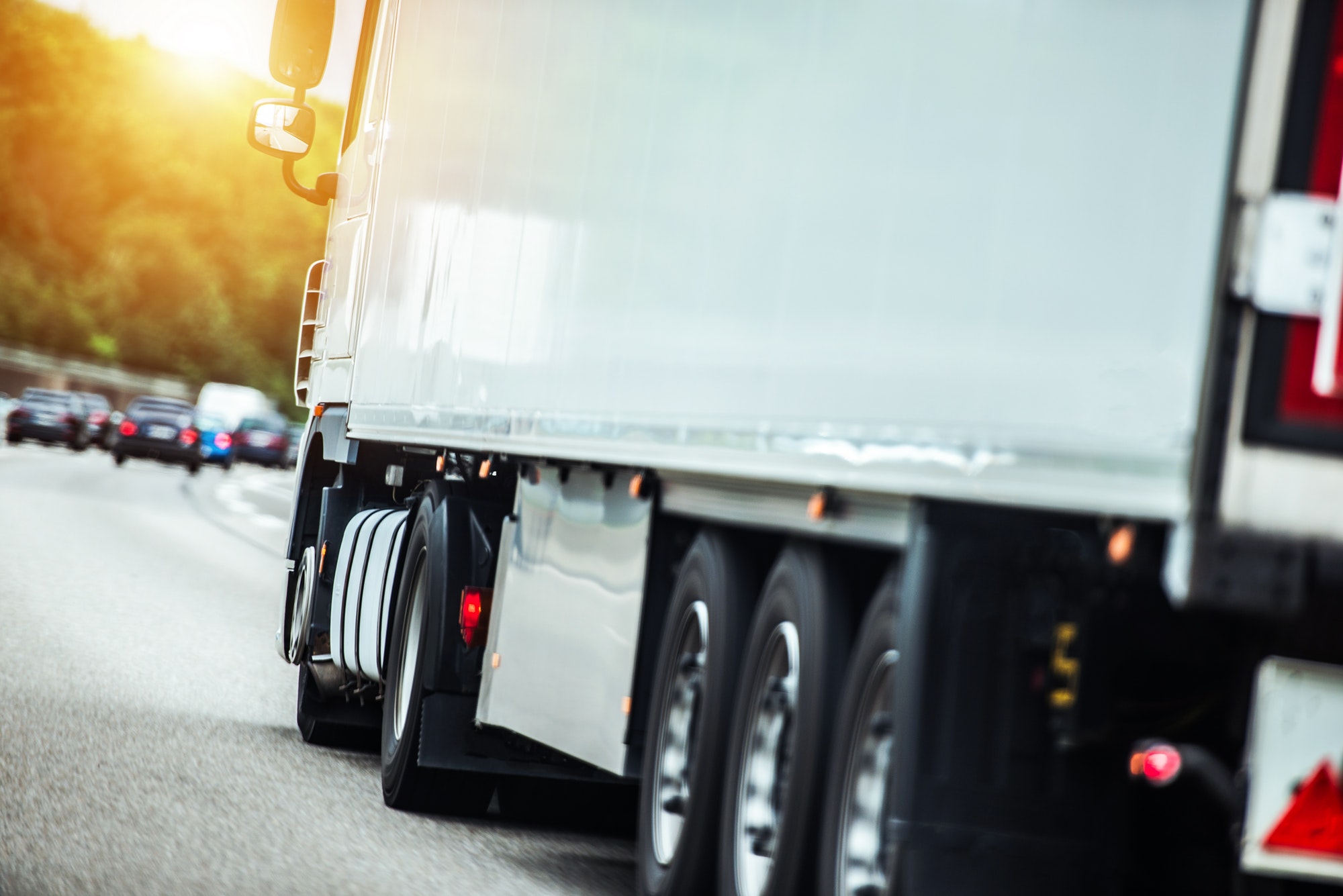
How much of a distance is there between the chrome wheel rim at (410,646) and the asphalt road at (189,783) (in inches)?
15.3

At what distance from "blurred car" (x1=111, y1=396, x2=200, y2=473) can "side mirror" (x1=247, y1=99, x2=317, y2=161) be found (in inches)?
1576

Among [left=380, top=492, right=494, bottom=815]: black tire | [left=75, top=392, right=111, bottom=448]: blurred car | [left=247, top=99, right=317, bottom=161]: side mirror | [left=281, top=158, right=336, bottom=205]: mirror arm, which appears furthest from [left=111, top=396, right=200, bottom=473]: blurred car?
[left=380, top=492, right=494, bottom=815]: black tire

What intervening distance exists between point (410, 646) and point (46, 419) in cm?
4928

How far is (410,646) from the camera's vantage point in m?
8.84

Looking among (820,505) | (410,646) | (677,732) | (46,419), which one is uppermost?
(820,505)

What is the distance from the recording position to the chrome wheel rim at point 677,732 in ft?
19.5

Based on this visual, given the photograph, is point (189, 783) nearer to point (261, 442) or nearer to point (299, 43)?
point (299, 43)

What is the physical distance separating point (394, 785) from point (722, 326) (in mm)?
3534

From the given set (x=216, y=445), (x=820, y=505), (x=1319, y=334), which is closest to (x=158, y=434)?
(x=216, y=445)

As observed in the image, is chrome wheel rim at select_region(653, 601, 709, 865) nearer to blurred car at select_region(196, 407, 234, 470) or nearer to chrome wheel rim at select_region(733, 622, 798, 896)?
chrome wheel rim at select_region(733, 622, 798, 896)

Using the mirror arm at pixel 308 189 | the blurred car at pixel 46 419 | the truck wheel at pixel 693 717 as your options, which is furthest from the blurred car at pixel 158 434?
the truck wheel at pixel 693 717

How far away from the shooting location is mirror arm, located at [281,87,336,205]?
1113cm

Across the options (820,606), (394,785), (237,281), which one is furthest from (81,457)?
(237,281)

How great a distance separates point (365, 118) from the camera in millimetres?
11102
